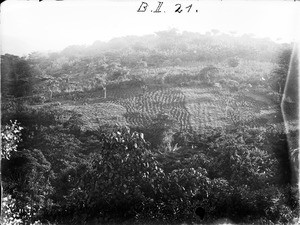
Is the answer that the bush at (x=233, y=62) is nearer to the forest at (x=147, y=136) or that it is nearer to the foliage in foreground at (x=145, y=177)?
the forest at (x=147, y=136)

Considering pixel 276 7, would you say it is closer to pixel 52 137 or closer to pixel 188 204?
pixel 188 204

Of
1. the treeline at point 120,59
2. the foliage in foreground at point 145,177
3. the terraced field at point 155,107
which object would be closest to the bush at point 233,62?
the treeline at point 120,59

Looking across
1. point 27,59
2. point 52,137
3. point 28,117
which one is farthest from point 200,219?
point 27,59

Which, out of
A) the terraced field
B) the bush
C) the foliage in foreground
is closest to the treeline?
the bush

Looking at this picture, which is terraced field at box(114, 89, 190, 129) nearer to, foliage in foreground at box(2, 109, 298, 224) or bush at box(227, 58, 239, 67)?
foliage in foreground at box(2, 109, 298, 224)

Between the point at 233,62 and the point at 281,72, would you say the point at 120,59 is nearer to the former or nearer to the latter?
the point at 233,62

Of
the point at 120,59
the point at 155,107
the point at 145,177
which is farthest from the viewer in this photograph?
the point at 120,59

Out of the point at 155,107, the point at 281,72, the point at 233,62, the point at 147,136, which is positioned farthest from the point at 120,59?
the point at 281,72

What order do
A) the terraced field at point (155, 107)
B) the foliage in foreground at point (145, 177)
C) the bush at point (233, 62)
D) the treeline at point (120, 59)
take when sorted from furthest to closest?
the bush at point (233, 62), the treeline at point (120, 59), the terraced field at point (155, 107), the foliage in foreground at point (145, 177)
